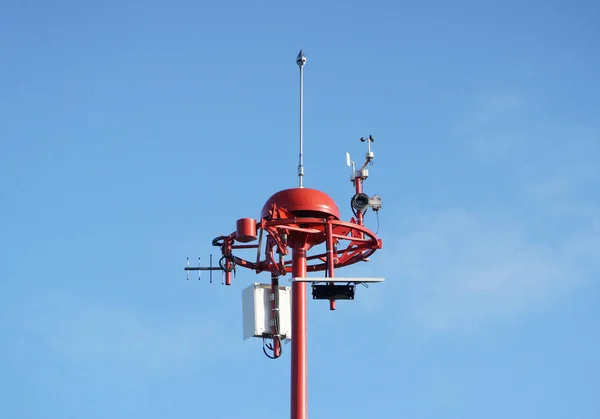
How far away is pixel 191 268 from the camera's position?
49625 millimetres

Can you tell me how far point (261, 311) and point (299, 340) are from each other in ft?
9.03

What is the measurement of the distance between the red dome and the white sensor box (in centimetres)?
346

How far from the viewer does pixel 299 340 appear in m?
46.7

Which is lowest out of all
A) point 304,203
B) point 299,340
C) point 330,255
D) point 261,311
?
point 299,340

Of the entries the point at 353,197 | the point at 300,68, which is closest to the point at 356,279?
the point at 353,197

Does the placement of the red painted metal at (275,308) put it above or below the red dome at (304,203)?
below

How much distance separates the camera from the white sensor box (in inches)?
1906

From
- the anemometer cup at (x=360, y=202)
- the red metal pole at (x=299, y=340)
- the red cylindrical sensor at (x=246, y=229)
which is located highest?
the anemometer cup at (x=360, y=202)

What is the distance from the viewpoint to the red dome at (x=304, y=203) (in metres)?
47.4

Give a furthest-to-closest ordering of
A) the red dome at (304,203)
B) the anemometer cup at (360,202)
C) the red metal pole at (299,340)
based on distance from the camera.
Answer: the anemometer cup at (360,202) → the red dome at (304,203) → the red metal pole at (299,340)

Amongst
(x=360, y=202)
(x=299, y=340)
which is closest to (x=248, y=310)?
(x=299, y=340)

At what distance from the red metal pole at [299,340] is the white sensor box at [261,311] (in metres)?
1.03

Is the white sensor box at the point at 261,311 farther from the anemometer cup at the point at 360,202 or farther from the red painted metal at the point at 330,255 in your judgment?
the anemometer cup at the point at 360,202

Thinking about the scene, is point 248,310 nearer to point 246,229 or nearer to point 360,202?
point 246,229
